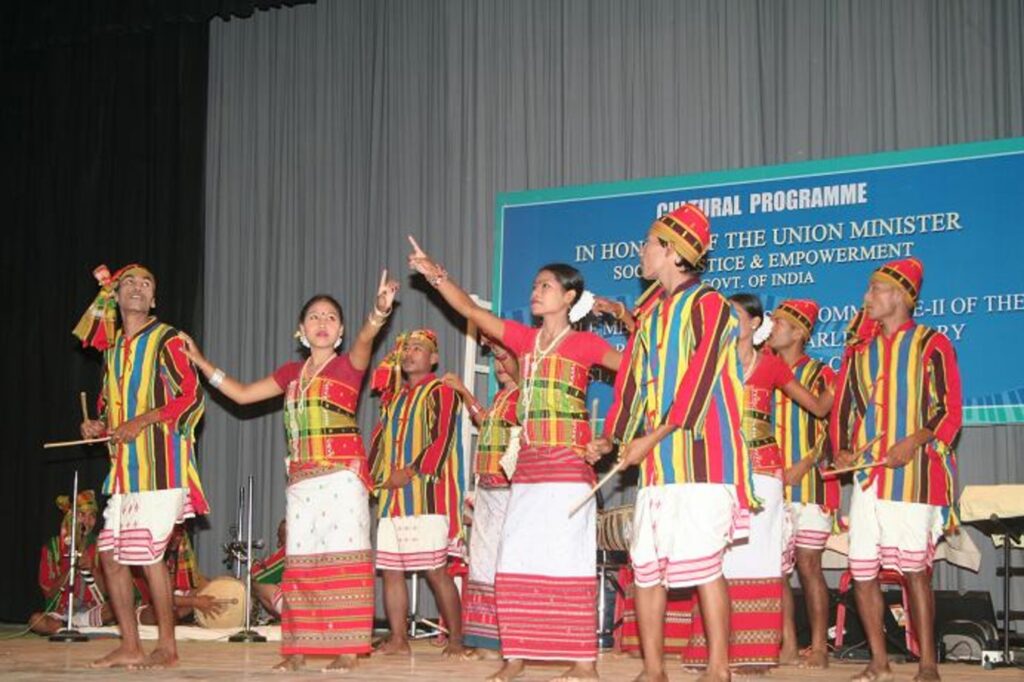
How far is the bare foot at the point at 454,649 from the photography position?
720 cm

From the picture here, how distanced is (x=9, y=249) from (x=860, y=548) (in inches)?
306

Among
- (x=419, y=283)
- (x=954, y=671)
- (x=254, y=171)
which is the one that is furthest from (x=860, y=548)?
(x=254, y=171)

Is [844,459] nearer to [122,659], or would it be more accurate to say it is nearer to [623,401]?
[623,401]

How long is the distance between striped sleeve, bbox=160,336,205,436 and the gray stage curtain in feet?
10.8

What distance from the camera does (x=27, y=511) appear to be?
35.4 ft

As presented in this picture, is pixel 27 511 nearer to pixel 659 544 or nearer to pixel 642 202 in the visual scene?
pixel 642 202

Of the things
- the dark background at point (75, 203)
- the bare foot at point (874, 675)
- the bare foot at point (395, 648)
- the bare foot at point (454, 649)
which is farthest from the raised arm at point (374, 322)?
the dark background at point (75, 203)

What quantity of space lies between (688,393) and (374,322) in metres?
1.61

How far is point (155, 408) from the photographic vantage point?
6328 mm

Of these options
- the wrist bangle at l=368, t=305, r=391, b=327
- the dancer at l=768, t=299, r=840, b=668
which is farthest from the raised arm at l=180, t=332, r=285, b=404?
the dancer at l=768, t=299, r=840, b=668

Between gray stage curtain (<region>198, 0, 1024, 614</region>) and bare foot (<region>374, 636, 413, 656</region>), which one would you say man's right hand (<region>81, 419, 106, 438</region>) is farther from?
gray stage curtain (<region>198, 0, 1024, 614</region>)

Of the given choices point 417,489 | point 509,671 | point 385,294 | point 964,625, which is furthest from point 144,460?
point 964,625

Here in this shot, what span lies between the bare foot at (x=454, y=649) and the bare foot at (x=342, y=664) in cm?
121

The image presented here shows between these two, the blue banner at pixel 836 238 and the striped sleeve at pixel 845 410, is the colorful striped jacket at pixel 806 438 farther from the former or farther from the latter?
the blue banner at pixel 836 238
